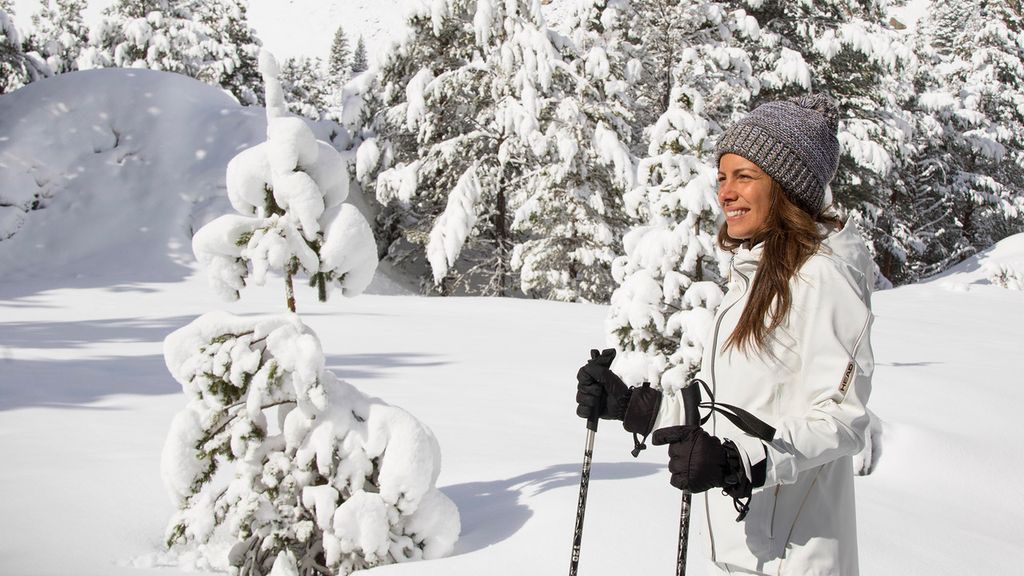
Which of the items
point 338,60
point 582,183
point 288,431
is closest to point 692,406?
point 288,431

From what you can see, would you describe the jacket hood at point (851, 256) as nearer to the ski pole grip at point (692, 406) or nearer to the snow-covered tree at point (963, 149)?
the ski pole grip at point (692, 406)

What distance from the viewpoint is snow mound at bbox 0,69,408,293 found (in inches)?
536

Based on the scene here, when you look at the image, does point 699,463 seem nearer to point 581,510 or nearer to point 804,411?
point 804,411

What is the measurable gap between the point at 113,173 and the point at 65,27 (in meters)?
22.2

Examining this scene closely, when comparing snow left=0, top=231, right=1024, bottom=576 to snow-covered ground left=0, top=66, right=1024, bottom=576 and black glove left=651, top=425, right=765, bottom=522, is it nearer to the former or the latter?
snow-covered ground left=0, top=66, right=1024, bottom=576

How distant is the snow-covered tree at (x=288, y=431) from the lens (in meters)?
3.54

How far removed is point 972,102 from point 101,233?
1018 inches

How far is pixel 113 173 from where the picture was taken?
15312mm

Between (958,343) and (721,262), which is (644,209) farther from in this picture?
(958,343)

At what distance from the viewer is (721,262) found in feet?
22.6

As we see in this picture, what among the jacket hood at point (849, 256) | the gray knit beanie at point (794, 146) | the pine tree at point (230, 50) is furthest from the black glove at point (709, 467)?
the pine tree at point (230, 50)

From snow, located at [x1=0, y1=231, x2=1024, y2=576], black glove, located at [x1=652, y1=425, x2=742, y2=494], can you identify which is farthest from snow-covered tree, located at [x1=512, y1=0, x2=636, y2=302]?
black glove, located at [x1=652, y1=425, x2=742, y2=494]

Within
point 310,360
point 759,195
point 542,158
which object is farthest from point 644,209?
point 542,158

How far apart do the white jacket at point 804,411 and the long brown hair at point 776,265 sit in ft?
0.08
